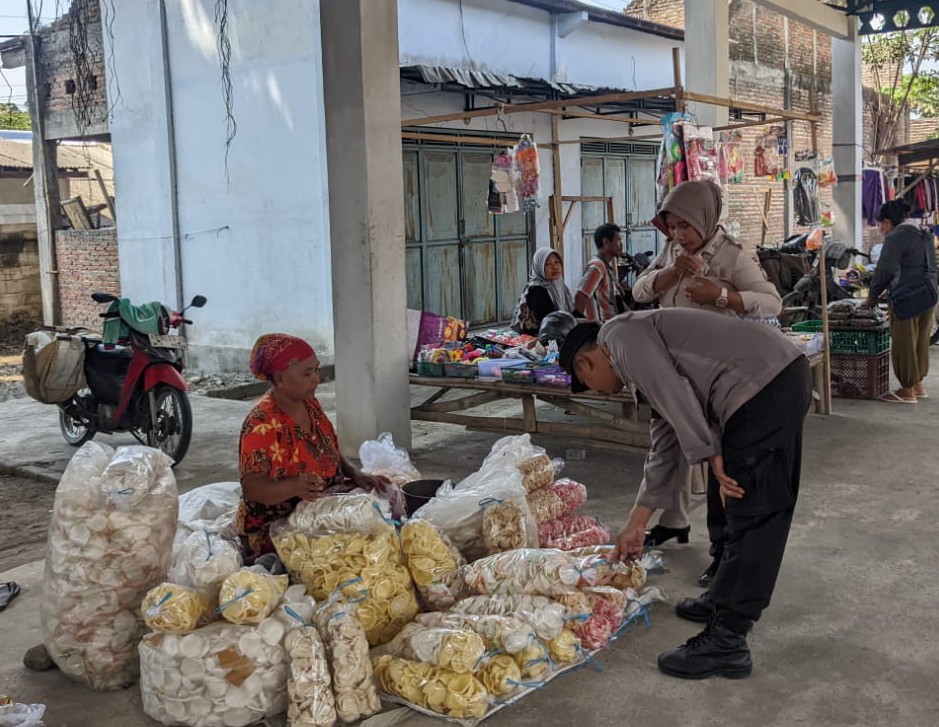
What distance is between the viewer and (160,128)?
11.4 m

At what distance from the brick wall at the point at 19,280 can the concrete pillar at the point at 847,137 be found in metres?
12.2

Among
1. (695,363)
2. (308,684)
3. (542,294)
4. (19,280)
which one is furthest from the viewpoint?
(19,280)

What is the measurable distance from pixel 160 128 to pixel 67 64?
121 inches

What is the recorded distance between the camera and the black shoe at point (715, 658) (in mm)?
3438

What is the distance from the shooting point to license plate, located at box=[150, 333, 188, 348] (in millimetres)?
6738

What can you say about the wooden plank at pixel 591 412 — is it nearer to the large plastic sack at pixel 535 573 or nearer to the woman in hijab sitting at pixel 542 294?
the woman in hijab sitting at pixel 542 294

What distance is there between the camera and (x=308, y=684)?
3.13m

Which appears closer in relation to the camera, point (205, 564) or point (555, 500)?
point (205, 564)

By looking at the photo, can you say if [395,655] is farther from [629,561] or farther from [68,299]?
[68,299]

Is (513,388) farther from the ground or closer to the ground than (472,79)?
closer to the ground

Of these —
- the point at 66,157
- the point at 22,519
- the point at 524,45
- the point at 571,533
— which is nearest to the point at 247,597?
the point at 571,533

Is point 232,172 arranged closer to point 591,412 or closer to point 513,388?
point 513,388

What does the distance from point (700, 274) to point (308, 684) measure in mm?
2648

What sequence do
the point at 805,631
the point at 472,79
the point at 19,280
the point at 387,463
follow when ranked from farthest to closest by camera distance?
the point at 19,280, the point at 472,79, the point at 387,463, the point at 805,631
